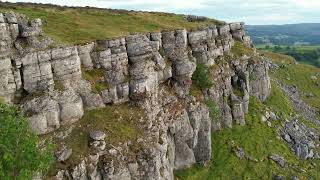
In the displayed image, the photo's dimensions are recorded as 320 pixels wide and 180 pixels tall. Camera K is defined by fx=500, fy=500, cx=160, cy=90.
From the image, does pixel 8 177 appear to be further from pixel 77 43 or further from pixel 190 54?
pixel 190 54

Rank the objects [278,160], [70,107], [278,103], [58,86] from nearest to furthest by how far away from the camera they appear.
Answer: [58,86], [70,107], [278,160], [278,103]

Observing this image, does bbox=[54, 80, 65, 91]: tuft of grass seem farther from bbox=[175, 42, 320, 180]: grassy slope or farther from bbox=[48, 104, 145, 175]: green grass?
bbox=[175, 42, 320, 180]: grassy slope

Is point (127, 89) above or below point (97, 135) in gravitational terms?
above

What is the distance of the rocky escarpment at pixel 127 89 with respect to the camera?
200 ft

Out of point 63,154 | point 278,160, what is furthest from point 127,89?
point 278,160

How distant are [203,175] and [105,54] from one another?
27.4m

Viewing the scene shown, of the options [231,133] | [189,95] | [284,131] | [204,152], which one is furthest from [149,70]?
[284,131]

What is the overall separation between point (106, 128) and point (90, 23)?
88.3 ft

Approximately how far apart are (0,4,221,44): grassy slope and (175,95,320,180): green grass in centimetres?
2373

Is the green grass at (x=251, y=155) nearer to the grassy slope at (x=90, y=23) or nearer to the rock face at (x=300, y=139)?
the rock face at (x=300, y=139)

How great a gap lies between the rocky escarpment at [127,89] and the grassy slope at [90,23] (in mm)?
5152

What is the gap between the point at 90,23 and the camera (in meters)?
85.9

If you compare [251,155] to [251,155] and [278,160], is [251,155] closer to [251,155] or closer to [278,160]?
[251,155]

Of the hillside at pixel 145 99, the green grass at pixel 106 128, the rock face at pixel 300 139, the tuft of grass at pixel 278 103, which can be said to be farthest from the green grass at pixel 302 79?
the green grass at pixel 106 128
